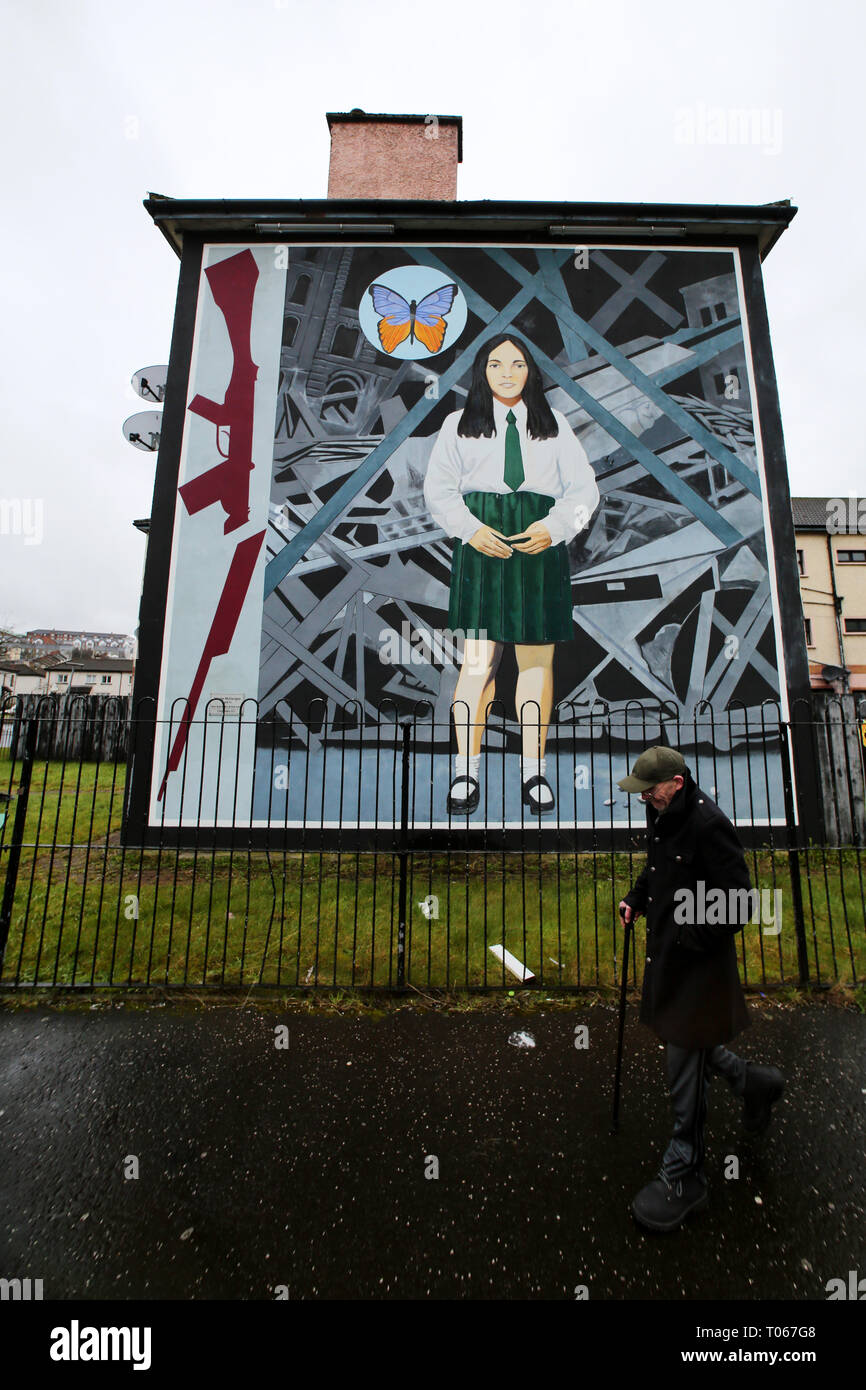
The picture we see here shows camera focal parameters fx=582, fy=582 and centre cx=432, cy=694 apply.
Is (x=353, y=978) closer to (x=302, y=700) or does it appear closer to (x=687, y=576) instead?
(x=302, y=700)

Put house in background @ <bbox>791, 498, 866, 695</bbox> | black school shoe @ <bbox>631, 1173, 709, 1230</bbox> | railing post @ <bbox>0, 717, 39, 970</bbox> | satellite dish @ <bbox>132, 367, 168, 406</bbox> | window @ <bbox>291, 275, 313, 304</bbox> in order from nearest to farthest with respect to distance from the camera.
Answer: black school shoe @ <bbox>631, 1173, 709, 1230</bbox>
railing post @ <bbox>0, 717, 39, 970</bbox>
window @ <bbox>291, 275, 313, 304</bbox>
satellite dish @ <bbox>132, 367, 168, 406</bbox>
house in background @ <bbox>791, 498, 866, 695</bbox>

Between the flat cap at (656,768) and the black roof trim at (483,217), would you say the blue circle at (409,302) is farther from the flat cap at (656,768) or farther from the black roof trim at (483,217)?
the flat cap at (656,768)

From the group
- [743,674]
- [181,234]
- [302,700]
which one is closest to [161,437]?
[181,234]

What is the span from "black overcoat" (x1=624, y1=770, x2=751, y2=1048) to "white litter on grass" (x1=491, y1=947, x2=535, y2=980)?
2.49 metres

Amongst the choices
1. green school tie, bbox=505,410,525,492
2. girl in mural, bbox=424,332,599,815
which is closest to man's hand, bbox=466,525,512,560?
girl in mural, bbox=424,332,599,815

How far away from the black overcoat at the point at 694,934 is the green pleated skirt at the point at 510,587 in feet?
21.9

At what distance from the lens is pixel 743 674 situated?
31.0ft

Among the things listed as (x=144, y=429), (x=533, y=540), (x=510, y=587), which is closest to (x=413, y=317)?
(x=533, y=540)

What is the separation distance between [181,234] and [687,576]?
35.8 ft

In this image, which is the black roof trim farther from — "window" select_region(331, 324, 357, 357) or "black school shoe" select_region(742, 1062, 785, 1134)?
"black school shoe" select_region(742, 1062, 785, 1134)

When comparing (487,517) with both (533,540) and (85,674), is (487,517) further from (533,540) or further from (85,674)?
(85,674)

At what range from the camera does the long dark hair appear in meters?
9.95

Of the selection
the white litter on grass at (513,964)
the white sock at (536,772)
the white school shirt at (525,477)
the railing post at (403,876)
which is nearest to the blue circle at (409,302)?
the white school shirt at (525,477)
